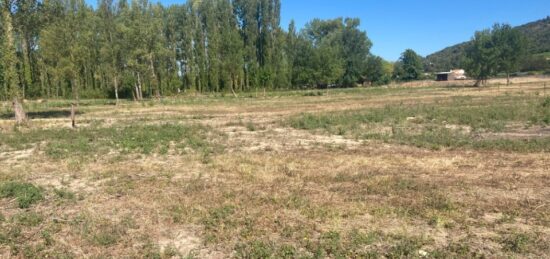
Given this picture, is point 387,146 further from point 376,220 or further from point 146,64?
point 146,64

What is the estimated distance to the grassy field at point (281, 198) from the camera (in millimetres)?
6000

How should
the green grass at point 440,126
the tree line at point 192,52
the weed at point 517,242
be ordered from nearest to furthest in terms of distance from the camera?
the weed at point 517,242, the green grass at point 440,126, the tree line at point 192,52

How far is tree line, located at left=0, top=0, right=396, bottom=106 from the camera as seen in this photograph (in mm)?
53688

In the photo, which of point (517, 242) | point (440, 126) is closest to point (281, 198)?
point (517, 242)

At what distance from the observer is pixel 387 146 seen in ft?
46.0

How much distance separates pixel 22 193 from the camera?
8.78 metres

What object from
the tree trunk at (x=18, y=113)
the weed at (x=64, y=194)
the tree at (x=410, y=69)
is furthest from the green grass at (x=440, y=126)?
the tree at (x=410, y=69)

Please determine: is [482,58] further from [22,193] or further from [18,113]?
[22,193]

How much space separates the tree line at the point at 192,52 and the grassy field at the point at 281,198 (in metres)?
32.4

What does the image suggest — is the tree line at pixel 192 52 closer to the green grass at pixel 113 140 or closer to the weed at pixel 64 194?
the green grass at pixel 113 140

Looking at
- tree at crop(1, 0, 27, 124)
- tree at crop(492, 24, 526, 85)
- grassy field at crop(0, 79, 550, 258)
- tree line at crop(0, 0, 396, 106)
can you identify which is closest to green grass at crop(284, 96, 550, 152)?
grassy field at crop(0, 79, 550, 258)

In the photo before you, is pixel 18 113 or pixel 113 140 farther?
pixel 18 113

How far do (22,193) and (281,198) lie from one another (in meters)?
5.52

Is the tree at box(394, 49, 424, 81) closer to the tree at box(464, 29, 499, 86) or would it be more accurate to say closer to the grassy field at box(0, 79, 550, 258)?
the tree at box(464, 29, 499, 86)
